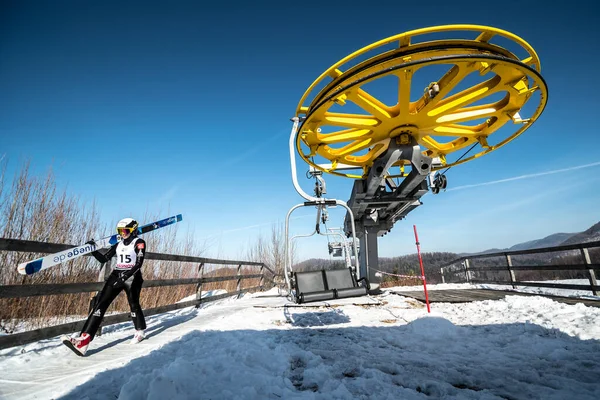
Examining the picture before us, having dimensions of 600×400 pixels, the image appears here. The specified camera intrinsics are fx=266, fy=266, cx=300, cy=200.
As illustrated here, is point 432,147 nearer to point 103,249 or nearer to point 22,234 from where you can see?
point 103,249

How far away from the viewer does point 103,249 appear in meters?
3.55

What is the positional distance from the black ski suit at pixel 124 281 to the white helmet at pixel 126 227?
89 millimetres

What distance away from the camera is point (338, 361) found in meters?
2.21

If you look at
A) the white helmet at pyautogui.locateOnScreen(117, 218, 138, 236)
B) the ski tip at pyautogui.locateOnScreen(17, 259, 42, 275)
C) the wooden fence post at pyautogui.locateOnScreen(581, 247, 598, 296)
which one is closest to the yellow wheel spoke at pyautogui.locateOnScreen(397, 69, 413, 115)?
the white helmet at pyautogui.locateOnScreen(117, 218, 138, 236)

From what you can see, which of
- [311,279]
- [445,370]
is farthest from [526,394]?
[311,279]

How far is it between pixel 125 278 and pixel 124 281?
0.18 feet

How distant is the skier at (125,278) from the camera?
9.61 feet

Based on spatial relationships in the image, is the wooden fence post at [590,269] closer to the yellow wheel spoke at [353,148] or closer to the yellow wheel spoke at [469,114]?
the yellow wheel spoke at [469,114]

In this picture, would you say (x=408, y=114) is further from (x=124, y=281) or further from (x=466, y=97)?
(x=124, y=281)

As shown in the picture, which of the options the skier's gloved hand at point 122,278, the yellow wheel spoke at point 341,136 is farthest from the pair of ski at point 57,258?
the yellow wheel spoke at point 341,136

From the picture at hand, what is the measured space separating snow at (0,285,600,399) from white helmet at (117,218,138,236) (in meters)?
1.32

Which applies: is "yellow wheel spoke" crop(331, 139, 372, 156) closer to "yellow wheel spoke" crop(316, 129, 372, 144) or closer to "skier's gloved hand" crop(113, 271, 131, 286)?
"yellow wheel spoke" crop(316, 129, 372, 144)

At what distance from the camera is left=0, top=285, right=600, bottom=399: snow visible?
1.67m

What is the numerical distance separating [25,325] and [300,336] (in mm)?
3872
